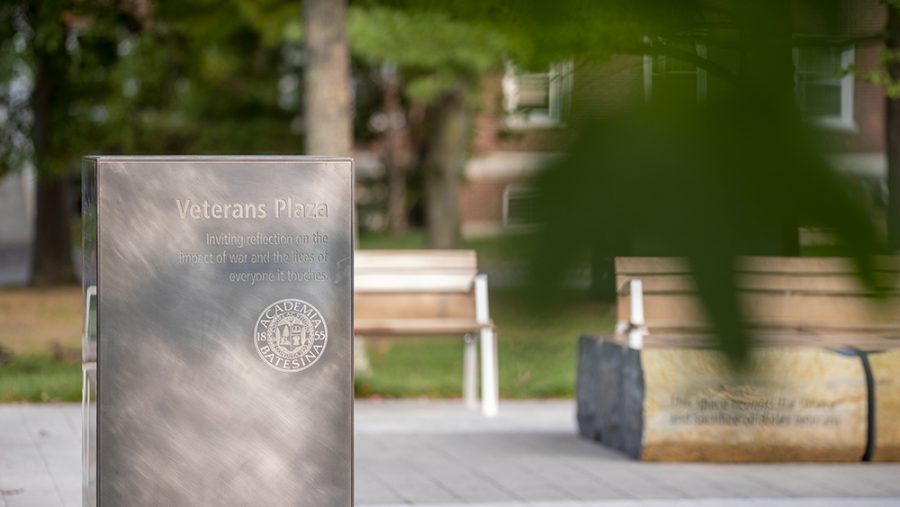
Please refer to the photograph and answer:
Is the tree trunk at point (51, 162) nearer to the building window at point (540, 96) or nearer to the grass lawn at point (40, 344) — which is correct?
the grass lawn at point (40, 344)

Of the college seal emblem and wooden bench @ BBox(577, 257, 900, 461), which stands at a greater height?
wooden bench @ BBox(577, 257, 900, 461)

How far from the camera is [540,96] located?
0.72 m

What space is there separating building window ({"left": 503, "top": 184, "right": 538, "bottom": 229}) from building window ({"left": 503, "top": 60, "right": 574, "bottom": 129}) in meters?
0.03

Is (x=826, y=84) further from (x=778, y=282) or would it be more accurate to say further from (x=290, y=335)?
(x=290, y=335)

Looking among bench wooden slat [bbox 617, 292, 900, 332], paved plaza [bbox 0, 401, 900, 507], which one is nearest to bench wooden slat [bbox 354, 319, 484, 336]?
paved plaza [bbox 0, 401, 900, 507]

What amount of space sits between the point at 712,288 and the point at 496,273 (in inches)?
4.9

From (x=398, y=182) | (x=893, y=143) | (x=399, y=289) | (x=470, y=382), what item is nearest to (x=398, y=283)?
(x=399, y=289)

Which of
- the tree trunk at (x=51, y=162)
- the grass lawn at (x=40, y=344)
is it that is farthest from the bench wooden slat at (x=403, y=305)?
the tree trunk at (x=51, y=162)

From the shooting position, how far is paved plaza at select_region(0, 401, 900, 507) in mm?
5590

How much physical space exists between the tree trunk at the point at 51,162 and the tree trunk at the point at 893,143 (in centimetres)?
1100

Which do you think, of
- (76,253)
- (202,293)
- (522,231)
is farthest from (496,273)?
(76,253)

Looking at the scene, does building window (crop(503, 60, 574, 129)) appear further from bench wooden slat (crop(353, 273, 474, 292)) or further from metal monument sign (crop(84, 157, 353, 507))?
bench wooden slat (crop(353, 273, 474, 292))

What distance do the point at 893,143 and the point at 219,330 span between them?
11.7 feet

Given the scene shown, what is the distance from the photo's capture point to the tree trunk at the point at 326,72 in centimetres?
917
